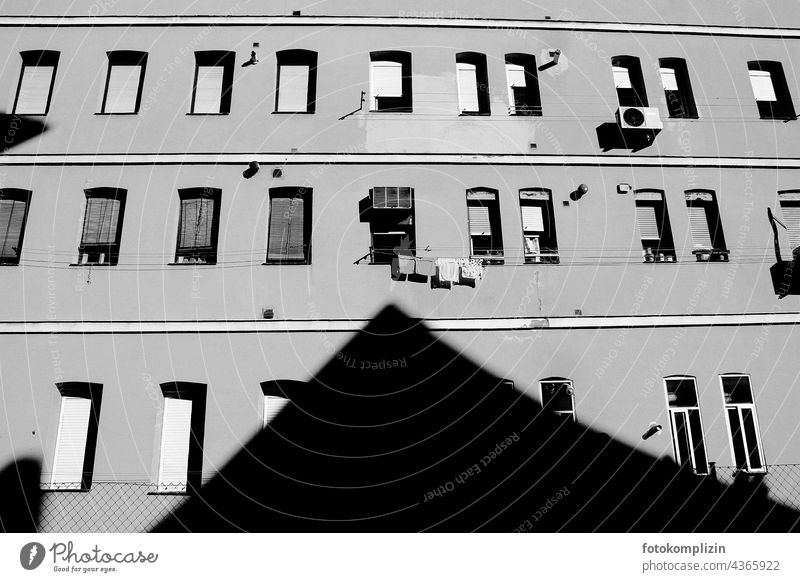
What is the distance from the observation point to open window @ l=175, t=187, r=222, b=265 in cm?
973

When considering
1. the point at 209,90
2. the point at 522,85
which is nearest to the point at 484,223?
the point at 522,85

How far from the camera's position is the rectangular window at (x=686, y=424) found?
351 inches

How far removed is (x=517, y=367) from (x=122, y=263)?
22.9 feet

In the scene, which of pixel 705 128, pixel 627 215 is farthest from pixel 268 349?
pixel 705 128

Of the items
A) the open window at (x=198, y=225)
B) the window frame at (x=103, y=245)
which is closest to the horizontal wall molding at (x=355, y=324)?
the window frame at (x=103, y=245)

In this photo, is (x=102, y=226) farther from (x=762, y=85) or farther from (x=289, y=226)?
(x=762, y=85)

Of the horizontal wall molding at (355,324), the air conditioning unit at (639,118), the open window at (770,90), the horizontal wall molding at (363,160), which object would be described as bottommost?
the horizontal wall molding at (355,324)

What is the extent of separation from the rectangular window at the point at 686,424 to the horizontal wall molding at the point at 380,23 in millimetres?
6886

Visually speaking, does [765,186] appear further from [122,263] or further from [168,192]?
[122,263]

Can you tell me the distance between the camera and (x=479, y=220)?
33.1 feet

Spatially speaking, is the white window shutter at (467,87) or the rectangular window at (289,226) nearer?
the rectangular window at (289,226)

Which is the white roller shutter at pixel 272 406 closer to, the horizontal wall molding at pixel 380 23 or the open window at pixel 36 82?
the open window at pixel 36 82

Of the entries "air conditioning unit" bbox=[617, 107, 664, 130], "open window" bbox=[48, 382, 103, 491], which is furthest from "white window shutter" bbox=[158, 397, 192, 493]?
"air conditioning unit" bbox=[617, 107, 664, 130]

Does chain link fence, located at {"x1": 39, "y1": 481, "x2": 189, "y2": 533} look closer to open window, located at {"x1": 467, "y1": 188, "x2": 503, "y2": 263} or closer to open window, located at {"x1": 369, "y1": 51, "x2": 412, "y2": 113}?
open window, located at {"x1": 467, "y1": 188, "x2": 503, "y2": 263}
